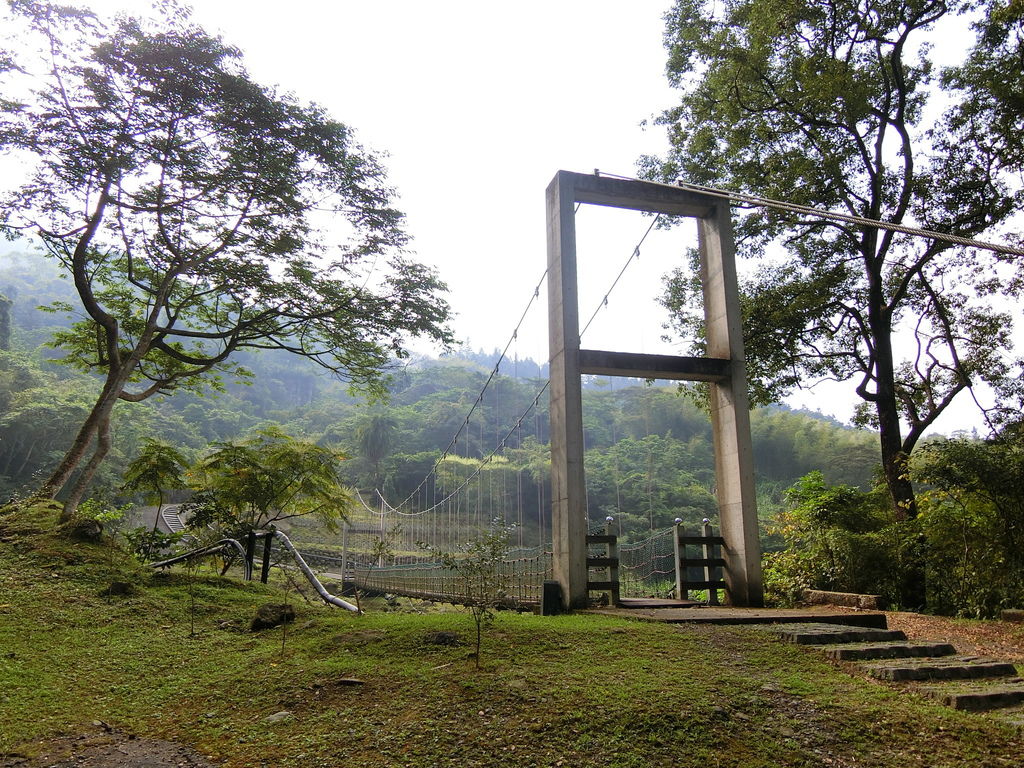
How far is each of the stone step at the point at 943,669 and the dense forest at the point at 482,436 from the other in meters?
5.46

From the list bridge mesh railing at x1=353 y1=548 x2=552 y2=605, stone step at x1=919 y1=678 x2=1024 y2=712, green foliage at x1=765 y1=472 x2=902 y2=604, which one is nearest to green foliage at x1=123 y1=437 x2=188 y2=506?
bridge mesh railing at x1=353 y1=548 x2=552 y2=605

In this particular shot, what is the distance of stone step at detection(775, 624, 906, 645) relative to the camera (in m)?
3.89

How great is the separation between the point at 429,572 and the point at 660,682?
8599 mm

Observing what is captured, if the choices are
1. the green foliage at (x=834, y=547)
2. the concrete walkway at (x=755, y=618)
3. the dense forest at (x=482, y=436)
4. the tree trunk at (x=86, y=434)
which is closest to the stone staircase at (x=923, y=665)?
the concrete walkway at (x=755, y=618)

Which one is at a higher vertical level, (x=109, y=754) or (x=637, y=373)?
(x=637, y=373)

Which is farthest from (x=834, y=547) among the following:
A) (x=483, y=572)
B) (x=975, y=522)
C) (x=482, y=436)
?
(x=482, y=436)

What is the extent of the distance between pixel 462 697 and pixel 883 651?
259cm

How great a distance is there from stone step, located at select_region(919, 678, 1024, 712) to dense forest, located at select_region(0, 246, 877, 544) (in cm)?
588

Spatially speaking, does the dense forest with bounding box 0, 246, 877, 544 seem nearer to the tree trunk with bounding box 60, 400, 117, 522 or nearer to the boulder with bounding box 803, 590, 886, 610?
the tree trunk with bounding box 60, 400, 117, 522

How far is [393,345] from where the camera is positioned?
9391 millimetres

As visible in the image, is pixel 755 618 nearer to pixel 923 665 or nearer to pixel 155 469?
pixel 923 665

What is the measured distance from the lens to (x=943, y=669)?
342 centimetres

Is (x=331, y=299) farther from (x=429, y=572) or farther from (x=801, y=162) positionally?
(x=801, y=162)

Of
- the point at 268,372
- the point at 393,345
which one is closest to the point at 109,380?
the point at 393,345
